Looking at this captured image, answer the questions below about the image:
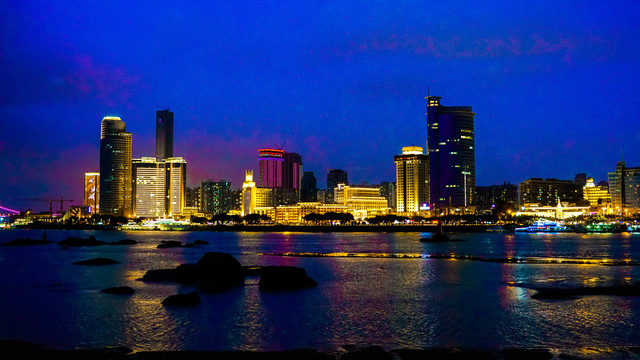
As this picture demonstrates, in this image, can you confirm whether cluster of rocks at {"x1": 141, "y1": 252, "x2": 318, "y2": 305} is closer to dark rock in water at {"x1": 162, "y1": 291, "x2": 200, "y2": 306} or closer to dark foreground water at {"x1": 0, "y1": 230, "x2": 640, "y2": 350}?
dark foreground water at {"x1": 0, "y1": 230, "x2": 640, "y2": 350}

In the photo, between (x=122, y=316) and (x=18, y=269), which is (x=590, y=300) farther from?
(x=18, y=269)

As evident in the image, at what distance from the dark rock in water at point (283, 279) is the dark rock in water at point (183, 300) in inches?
303

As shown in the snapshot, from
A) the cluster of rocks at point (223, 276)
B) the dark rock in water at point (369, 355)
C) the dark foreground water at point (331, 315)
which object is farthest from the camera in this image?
the cluster of rocks at point (223, 276)

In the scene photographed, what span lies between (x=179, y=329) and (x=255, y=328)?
3755mm

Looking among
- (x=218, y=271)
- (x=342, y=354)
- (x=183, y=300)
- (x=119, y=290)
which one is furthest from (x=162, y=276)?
(x=342, y=354)

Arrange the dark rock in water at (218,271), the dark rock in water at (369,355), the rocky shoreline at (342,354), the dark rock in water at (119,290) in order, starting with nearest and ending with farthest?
the dark rock in water at (369,355) → the rocky shoreline at (342,354) → the dark rock in water at (119,290) → the dark rock in water at (218,271)

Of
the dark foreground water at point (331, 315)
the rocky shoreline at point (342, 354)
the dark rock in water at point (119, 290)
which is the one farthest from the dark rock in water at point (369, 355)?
the dark rock in water at point (119, 290)

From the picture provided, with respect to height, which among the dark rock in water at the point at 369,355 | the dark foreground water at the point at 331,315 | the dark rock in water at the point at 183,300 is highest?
the dark rock in water at the point at 369,355

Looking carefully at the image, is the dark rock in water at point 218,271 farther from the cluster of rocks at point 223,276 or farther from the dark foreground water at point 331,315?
the dark foreground water at point 331,315

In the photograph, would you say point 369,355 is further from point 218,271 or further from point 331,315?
point 218,271

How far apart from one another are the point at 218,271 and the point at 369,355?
29.3 metres

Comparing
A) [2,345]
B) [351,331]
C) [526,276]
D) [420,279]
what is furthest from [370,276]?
[2,345]

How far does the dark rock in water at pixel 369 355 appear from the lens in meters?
21.8

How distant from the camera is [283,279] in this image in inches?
1807
